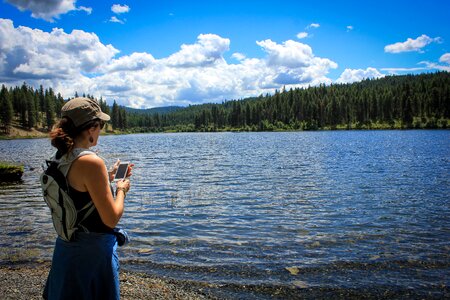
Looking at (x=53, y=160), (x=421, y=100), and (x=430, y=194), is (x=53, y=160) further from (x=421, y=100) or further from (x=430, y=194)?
(x=421, y=100)

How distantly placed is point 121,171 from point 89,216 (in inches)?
38.6

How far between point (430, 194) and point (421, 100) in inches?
7559

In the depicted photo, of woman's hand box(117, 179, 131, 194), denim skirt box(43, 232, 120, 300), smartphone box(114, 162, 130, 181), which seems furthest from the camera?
smartphone box(114, 162, 130, 181)

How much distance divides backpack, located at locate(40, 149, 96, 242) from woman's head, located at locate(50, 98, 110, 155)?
0.48 ft

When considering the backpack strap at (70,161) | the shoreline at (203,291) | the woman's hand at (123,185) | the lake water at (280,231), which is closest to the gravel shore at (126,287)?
the shoreline at (203,291)

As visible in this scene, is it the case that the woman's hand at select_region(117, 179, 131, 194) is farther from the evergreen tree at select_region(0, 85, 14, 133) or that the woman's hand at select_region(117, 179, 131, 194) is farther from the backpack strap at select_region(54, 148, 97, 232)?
the evergreen tree at select_region(0, 85, 14, 133)

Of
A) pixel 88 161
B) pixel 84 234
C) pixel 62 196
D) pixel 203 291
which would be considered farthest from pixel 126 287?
pixel 88 161

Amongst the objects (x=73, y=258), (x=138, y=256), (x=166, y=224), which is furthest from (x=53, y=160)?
(x=166, y=224)

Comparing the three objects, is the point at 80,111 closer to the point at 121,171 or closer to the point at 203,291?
the point at 121,171

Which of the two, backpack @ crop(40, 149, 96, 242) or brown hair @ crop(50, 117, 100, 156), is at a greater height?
brown hair @ crop(50, 117, 100, 156)

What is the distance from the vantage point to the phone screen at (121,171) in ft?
15.5

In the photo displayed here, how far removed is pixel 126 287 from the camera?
29.5 feet

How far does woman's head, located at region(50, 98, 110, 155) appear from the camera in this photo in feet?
12.6

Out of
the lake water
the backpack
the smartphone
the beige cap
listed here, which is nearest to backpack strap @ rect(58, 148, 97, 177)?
the backpack
